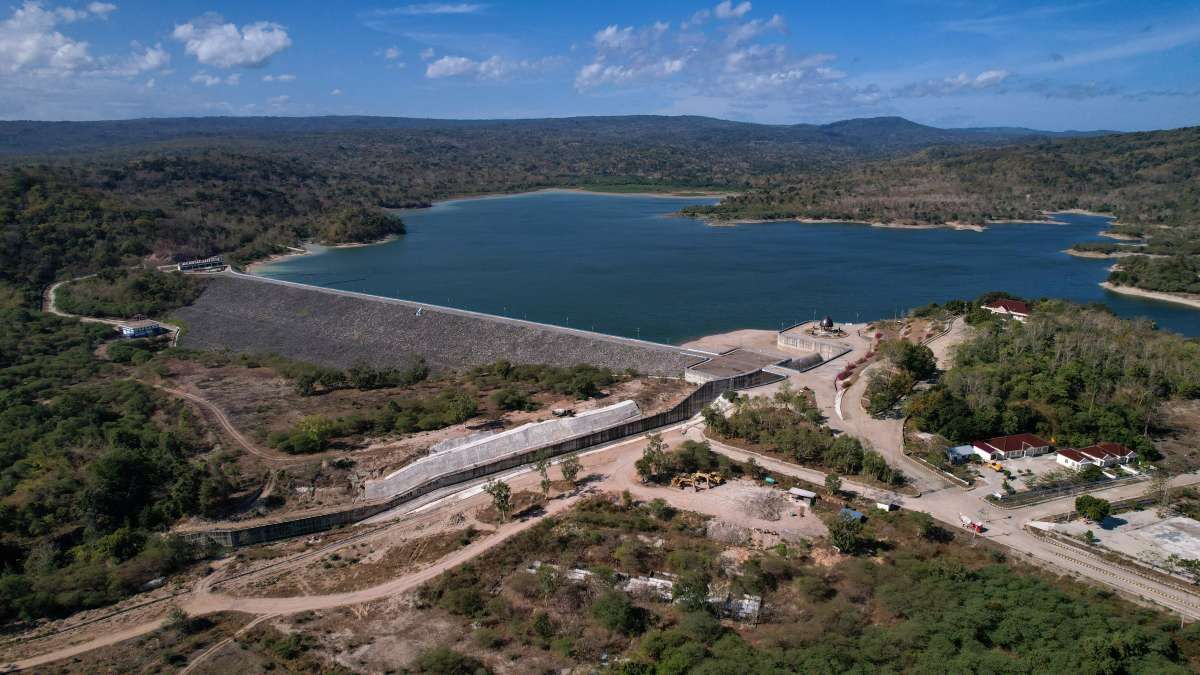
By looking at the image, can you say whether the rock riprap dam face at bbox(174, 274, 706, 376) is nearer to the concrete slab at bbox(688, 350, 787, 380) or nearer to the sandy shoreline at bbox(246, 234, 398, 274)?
the concrete slab at bbox(688, 350, 787, 380)

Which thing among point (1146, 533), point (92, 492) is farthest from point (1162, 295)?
point (92, 492)

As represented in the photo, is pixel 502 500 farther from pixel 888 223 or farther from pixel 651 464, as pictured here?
pixel 888 223

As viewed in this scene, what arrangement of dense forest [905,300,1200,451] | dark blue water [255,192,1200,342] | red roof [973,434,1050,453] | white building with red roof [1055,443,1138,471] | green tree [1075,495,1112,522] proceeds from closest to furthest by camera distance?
green tree [1075,495,1112,522] → white building with red roof [1055,443,1138,471] → red roof [973,434,1050,453] → dense forest [905,300,1200,451] → dark blue water [255,192,1200,342]

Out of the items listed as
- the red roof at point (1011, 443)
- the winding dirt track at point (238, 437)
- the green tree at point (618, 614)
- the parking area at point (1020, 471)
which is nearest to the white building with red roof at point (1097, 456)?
the parking area at point (1020, 471)

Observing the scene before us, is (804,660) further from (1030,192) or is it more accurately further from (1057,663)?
(1030,192)

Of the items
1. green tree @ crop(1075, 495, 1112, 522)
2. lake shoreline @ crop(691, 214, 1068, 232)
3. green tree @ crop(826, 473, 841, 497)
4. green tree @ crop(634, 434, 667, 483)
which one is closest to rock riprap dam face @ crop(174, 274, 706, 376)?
green tree @ crop(634, 434, 667, 483)

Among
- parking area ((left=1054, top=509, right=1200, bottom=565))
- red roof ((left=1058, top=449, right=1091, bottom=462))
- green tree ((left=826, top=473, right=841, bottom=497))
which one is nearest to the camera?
parking area ((left=1054, top=509, right=1200, bottom=565))

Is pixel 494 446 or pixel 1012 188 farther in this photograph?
pixel 1012 188
